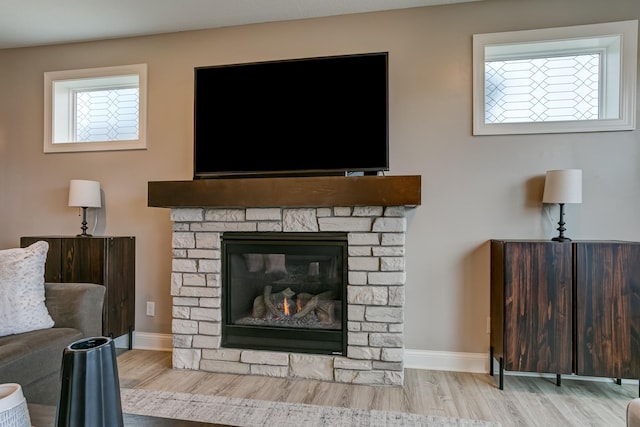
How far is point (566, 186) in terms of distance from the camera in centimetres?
233

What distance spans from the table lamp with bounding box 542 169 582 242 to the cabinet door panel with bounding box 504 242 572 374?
198 millimetres

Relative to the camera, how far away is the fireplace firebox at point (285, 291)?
2504 mm

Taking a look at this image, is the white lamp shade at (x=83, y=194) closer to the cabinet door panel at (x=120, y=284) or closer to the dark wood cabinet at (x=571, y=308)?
the cabinet door panel at (x=120, y=284)

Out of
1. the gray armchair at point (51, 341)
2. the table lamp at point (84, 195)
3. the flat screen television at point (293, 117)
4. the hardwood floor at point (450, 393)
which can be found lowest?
the hardwood floor at point (450, 393)

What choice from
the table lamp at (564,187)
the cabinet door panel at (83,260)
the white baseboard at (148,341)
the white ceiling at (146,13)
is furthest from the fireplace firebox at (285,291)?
the white ceiling at (146,13)

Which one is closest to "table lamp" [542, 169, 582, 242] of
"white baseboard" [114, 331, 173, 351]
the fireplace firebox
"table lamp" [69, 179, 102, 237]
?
the fireplace firebox

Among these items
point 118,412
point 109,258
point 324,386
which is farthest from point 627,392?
point 109,258

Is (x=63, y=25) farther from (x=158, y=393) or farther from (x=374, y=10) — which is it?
(x=158, y=393)

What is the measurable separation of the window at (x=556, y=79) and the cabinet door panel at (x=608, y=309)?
0.90 metres

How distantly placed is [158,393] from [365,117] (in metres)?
2.21

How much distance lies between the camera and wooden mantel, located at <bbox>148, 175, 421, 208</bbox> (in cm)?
226

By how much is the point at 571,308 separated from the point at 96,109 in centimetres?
404

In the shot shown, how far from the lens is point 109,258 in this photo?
2785mm

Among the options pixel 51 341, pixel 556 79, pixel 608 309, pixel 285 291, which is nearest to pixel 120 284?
pixel 51 341
